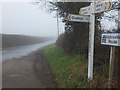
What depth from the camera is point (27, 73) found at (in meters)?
13.7

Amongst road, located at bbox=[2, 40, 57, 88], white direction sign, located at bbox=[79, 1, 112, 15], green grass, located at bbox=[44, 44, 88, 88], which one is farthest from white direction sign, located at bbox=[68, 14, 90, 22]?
road, located at bbox=[2, 40, 57, 88]

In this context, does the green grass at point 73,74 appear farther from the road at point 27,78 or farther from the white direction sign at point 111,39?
the white direction sign at point 111,39

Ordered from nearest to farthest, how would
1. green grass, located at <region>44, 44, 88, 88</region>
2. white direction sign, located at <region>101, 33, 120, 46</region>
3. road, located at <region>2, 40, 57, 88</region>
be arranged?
white direction sign, located at <region>101, 33, 120, 46</region>
green grass, located at <region>44, 44, 88, 88</region>
road, located at <region>2, 40, 57, 88</region>

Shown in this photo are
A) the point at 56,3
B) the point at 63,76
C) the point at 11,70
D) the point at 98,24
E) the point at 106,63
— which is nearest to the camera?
the point at 106,63

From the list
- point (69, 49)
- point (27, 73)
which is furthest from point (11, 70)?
point (69, 49)

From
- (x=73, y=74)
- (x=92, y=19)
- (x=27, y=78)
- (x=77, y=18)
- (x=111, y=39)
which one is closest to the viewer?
(x=111, y=39)

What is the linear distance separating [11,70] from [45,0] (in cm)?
513

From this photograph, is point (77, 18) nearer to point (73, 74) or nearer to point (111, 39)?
point (111, 39)

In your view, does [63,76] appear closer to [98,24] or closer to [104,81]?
[104,81]

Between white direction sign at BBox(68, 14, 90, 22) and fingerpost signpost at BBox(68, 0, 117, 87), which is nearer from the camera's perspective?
fingerpost signpost at BBox(68, 0, 117, 87)

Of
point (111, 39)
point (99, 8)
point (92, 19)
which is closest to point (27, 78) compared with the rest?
point (92, 19)

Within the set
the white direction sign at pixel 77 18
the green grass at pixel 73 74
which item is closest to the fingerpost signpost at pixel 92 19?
the white direction sign at pixel 77 18

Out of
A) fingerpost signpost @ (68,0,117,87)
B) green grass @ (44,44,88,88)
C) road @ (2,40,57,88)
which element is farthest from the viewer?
road @ (2,40,57,88)

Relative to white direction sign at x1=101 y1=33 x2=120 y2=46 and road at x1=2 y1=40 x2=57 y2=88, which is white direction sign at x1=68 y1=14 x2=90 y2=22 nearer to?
white direction sign at x1=101 y1=33 x2=120 y2=46
